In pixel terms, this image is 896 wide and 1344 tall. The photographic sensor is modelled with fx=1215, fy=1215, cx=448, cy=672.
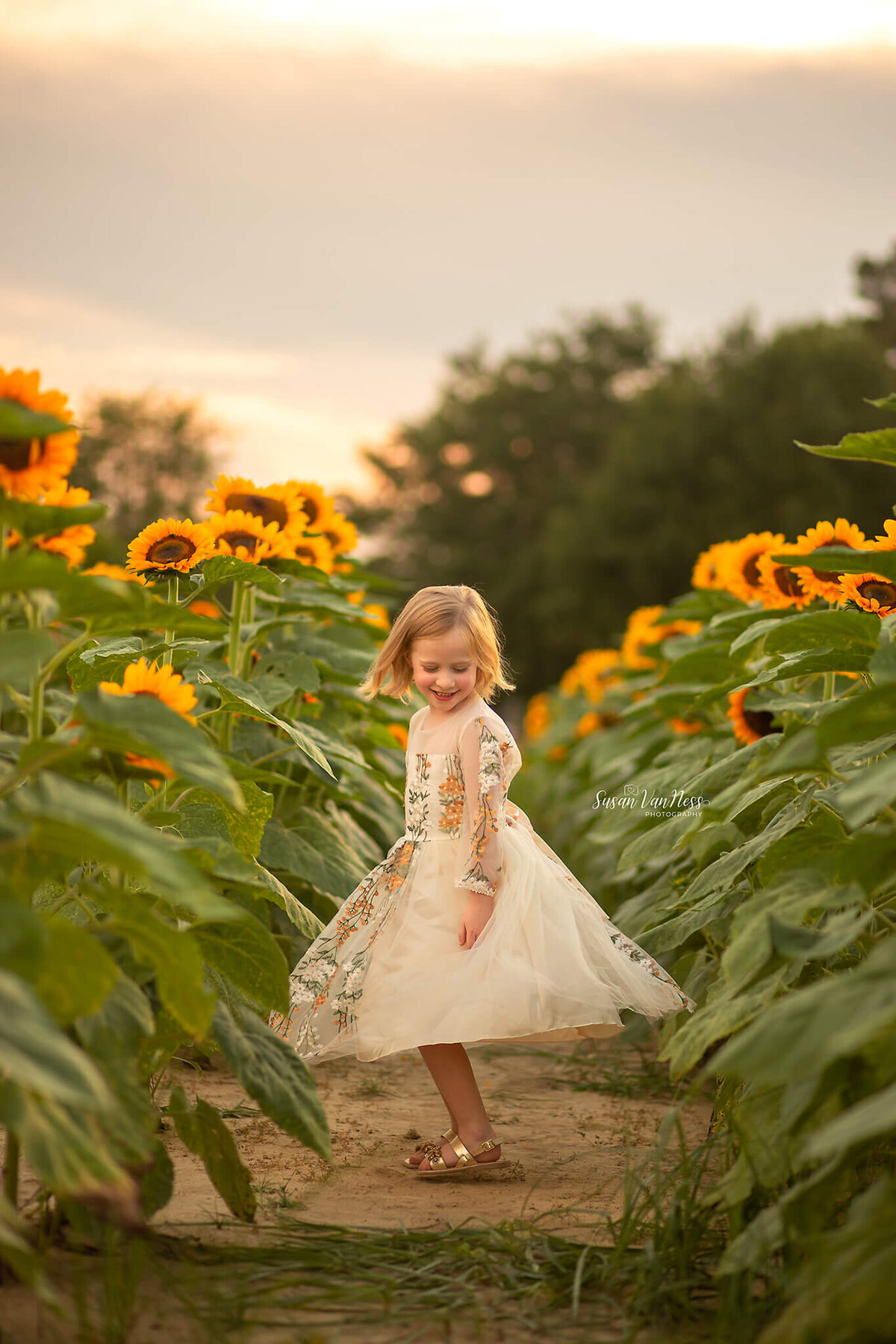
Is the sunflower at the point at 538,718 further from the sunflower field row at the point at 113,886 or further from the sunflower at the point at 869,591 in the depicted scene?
the sunflower field row at the point at 113,886

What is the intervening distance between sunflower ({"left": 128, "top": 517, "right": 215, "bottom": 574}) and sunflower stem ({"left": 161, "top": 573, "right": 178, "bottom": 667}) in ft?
0.11

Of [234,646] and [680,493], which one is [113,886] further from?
[680,493]

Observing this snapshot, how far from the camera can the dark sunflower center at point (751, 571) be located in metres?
4.70

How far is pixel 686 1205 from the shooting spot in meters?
2.17

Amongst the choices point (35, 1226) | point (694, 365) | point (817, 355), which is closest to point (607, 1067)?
point (35, 1226)

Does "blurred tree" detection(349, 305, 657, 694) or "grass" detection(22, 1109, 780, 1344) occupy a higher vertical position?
"blurred tree" detection(349, 305, 657, 694)

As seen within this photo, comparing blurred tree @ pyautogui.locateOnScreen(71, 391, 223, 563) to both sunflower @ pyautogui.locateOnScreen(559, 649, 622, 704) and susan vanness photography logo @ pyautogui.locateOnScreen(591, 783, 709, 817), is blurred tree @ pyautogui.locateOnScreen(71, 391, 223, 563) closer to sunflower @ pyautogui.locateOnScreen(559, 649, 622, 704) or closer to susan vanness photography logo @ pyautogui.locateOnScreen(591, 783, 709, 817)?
sunflower @ pyautogui.locateOnScreen(559, 649, 622, 704)

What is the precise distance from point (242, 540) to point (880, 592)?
198 centimetres

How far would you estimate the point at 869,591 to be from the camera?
3426 mm

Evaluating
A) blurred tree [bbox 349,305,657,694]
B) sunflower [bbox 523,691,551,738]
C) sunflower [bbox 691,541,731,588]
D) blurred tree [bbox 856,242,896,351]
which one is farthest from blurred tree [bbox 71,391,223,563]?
sunflower [bbox 691,541,731,588]

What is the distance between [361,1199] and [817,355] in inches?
1009

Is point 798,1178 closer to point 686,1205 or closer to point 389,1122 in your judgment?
point 686,1205

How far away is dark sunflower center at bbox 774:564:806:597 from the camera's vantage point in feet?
14.0

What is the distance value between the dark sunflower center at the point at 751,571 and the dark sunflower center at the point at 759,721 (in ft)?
2.45
